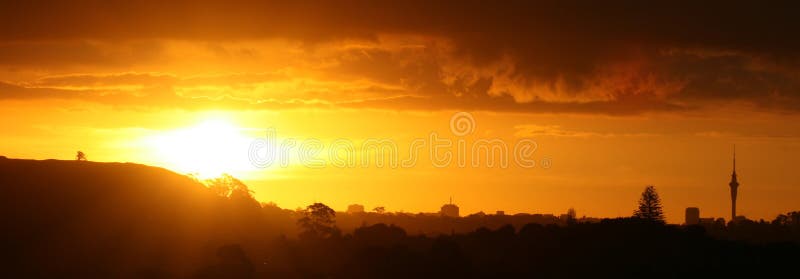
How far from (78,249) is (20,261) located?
9308 mm

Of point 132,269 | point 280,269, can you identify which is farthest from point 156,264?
point 280,269

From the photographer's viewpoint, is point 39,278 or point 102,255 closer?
point 39,278

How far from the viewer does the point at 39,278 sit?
183 m

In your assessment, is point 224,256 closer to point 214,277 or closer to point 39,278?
point 214,277

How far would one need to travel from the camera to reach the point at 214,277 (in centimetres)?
17988

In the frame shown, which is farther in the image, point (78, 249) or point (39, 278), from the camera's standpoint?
point (78, 249)

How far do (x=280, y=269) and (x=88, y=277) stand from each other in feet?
98.7

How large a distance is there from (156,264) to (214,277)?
20727mm

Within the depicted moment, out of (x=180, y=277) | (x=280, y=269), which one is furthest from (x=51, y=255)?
(x=280, y=269)

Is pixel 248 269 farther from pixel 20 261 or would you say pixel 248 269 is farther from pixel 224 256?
pixel 20 261

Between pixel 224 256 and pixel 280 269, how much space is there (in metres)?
9.32

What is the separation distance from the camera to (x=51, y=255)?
193000 millimetres

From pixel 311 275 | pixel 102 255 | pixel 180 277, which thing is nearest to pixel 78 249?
pixel 102 255

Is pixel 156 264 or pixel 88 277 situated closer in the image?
pixel 88 277
